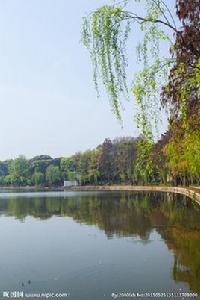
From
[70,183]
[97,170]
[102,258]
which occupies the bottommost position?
[102,258]

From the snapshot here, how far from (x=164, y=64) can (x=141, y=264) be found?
25.0 ft

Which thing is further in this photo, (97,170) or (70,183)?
(70,183)

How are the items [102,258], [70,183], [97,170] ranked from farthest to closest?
[70,183]
[97,170]
[102,258]

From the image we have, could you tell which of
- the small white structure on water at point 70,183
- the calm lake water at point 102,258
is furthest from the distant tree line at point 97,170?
the calm lake water at point 102,258

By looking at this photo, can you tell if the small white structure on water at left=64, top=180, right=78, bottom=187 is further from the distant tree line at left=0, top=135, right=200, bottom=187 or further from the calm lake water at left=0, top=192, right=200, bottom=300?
the calm lake water at left=0, top=192, right=200, bottom=300

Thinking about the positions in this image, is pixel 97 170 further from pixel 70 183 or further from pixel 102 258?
pixel 102 258

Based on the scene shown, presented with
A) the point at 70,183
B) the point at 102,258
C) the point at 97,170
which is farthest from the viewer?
the point at 70,183

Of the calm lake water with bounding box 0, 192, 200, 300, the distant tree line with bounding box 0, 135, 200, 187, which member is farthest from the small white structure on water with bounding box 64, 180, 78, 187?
the calm lake water with bounding box 0, 192, 200, 300

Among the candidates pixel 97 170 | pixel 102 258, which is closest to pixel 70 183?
pixel 97 170

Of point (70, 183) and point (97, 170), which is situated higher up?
point (97, 170)

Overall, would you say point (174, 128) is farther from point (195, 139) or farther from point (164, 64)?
point (164, 64)

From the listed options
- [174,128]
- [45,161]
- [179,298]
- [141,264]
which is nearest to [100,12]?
[174,128]

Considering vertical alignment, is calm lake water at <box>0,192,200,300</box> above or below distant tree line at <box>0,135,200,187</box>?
below

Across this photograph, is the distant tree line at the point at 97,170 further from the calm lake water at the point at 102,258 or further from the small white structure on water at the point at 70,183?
the calm lake water at the point at 102,258
